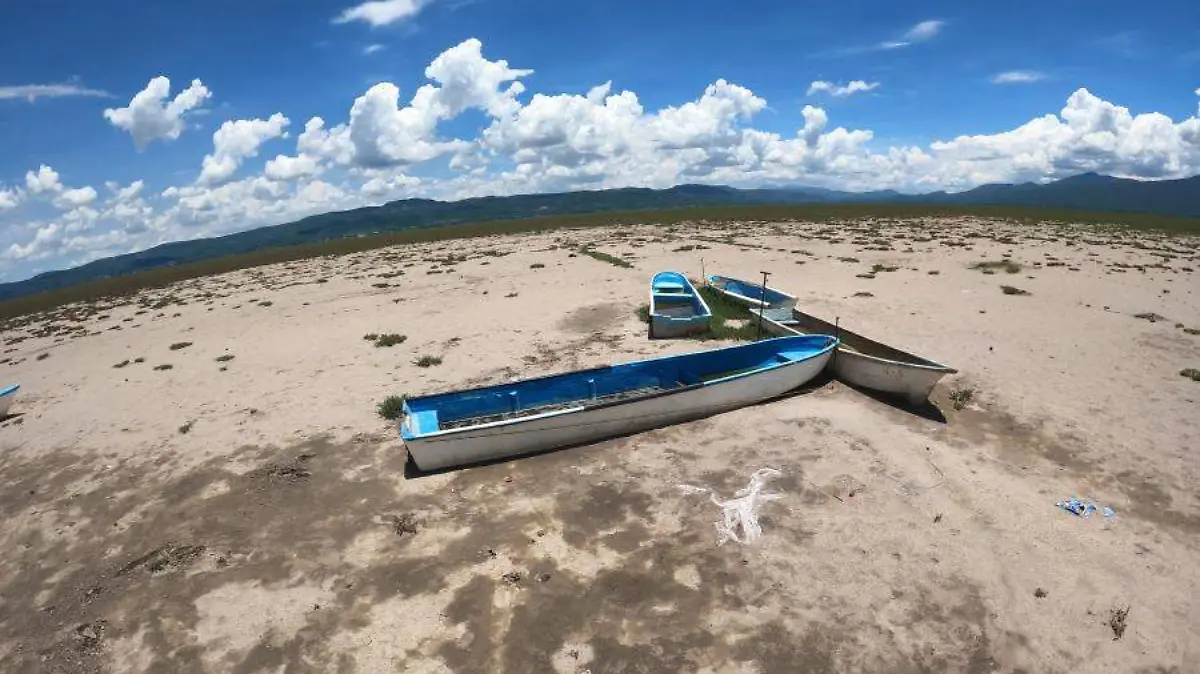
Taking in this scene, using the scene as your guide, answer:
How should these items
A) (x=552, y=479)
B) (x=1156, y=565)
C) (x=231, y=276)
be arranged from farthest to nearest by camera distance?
(x=231, y=276) < (x=552, y=479) < (x=1156, y=565)

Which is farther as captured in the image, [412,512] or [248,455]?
[248,455]

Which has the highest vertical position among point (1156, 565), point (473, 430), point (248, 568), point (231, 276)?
point (231, 276)

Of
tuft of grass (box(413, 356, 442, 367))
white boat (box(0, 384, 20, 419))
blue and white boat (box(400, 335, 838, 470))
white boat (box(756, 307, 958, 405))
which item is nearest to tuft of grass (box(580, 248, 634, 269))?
tuft of grass (box(413, 356, 442, 367))

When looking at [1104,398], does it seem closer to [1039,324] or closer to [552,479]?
[1039,324]

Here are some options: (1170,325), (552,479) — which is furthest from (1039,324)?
(552,479)

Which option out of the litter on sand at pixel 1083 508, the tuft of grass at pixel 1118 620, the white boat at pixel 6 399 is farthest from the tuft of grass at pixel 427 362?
the tuft of grass at pixel 1118 620

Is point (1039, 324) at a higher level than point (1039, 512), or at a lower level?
higher

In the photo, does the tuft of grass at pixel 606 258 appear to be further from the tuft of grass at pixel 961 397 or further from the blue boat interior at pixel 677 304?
the tuft of grass at pixel 961 397

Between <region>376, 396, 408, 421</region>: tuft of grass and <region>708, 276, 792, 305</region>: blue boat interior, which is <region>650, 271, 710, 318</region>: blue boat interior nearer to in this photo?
<region>708, 276, 792, 305</region>: blue boat interior
